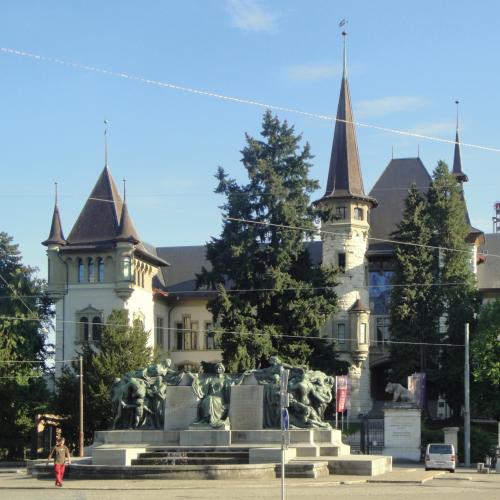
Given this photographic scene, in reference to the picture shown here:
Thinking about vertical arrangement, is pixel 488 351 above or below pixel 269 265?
below

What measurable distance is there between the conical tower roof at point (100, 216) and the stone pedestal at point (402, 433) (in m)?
33.9

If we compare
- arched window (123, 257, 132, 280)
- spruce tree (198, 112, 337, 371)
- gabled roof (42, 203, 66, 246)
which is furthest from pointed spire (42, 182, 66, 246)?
spruce tree (198, 112, 337, 371)

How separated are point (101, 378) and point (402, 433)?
50.5 ft

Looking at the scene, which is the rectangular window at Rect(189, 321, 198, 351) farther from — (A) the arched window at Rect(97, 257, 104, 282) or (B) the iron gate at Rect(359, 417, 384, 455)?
(B) the iron gate at Rect(359, 417, 384, 455)

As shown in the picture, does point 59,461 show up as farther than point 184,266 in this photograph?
No

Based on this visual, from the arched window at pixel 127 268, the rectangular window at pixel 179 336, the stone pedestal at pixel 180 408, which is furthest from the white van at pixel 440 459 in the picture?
the rectangular window at pixel 179 336

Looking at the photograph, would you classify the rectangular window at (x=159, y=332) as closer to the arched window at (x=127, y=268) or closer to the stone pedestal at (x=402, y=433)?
the arched window at (x=127, y=268)

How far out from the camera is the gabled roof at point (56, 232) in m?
82.3

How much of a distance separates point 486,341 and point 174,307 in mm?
33476

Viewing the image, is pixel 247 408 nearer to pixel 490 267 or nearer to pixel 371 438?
pixel 371 438

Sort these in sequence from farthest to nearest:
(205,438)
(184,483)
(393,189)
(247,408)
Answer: (393,189)
(247,408)
(205,438)
(184,483)

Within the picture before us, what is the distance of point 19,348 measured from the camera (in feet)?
253

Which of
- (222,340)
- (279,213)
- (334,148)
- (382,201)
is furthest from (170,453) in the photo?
(382,201)

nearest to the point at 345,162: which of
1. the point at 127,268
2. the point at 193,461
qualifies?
the point at 127,268
